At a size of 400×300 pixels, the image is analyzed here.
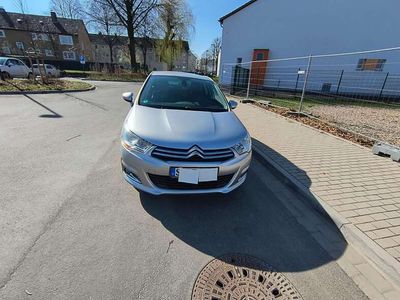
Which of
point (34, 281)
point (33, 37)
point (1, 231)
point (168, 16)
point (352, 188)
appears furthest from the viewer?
point (33, 37)

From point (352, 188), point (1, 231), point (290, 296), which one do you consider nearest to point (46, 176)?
point (1, 231)

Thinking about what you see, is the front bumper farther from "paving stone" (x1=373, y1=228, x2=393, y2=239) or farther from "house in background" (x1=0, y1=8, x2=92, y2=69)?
"house in background" (x1=0, y1=8, x2=92, y2=69)

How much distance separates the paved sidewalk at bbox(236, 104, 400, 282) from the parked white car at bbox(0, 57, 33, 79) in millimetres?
18993

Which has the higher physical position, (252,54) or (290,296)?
(252,54)

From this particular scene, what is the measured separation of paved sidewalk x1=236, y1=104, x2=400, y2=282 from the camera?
2684mm

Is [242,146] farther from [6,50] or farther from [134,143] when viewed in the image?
[6,50]

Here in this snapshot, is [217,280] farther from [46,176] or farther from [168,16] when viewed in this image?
[168,16]

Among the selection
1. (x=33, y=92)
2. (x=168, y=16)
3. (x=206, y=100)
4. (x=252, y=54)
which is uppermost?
(x=168, y=16)

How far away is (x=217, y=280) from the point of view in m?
2.08

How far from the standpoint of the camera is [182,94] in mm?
4086

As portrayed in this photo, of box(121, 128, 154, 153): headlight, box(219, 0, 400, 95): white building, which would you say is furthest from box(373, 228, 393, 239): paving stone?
box(219, 0, 400, 95): white building

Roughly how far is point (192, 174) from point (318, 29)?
759 inches

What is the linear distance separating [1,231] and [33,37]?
5242cm

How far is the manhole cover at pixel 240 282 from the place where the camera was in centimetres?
195
